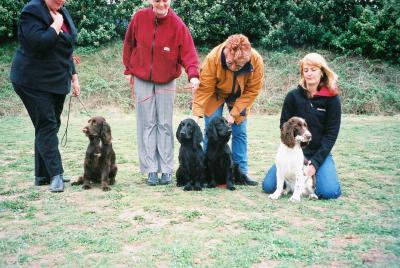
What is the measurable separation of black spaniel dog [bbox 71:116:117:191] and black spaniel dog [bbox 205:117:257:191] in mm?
1251

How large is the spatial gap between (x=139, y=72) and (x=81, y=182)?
63.6 inches

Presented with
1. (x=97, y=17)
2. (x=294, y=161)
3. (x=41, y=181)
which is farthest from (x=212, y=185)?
(x=97, y=17)

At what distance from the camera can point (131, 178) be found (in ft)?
20.5

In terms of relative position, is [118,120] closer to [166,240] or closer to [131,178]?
[131,178]

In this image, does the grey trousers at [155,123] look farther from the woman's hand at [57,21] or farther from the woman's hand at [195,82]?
the woman's hand at [57,21]

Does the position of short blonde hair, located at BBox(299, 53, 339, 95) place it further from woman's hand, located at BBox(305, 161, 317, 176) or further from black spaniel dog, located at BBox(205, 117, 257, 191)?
black spaniel dog, located at BBox(205, 117, 257, 191)

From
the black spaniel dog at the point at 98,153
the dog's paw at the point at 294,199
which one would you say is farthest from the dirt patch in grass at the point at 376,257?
the black spaniel dog at the point at 98,153

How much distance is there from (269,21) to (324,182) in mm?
14071

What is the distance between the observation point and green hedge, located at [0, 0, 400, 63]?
1703cm

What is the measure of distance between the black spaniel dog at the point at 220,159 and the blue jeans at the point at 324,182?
48 cm

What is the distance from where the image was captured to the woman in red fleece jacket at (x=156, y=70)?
5574 millimetres

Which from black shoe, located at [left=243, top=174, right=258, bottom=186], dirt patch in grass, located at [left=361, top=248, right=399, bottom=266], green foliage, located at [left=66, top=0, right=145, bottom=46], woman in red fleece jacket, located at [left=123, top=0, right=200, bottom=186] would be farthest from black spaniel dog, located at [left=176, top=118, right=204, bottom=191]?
green foliage, located at [left=66, top=0, right=145, bottom=46]

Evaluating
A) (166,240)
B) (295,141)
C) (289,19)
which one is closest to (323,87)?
(295,141)

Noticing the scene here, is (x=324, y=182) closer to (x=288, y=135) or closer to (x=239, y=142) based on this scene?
(x=288, y=135)
